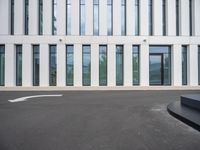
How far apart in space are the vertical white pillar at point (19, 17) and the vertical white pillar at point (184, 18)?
A: 18.2 m

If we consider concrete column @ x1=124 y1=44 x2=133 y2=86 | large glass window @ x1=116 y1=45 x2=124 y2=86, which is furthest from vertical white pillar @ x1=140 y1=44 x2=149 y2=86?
large glass window @ x1=116 y1=45 x2=124 y2=86

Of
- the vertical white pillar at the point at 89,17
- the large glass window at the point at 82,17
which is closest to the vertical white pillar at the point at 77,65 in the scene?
the large glass window at the point at 82,17

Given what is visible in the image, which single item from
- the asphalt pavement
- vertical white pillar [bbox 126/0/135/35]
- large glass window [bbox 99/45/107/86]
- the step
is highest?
vertical white pillar [bbox 126/0/135/35]

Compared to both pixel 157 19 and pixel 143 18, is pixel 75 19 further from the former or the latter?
pixel 157 19

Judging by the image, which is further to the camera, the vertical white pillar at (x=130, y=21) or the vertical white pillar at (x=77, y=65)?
the vertical white pillar at (x=130, y=21)

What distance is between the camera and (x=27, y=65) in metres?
20.9

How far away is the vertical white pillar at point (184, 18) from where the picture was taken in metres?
22.1

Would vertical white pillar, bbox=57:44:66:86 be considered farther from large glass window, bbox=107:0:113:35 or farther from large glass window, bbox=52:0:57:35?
large glass window, bbox=107:0:113:35

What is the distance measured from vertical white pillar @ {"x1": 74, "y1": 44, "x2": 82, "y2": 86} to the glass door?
27.0 ft

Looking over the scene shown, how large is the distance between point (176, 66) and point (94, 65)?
9.41m

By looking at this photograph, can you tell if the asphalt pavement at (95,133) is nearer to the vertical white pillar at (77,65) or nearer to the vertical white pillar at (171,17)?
the vertical white pillar at (77,65)

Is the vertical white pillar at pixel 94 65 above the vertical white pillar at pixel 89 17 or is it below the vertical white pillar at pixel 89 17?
below

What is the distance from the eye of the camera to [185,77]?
22469 millimetres

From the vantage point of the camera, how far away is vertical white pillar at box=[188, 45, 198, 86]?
21842mm
